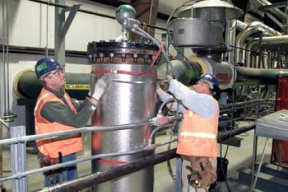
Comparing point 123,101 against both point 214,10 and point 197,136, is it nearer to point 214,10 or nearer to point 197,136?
point 197,136

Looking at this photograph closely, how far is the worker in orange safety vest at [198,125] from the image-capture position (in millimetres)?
1528

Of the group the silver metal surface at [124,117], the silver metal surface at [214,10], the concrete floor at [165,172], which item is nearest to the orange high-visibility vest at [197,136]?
the silver metal surface at [124,117]

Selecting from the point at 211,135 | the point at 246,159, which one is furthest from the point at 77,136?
the point at 246,159

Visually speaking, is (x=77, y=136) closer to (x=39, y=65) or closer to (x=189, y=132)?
(x=39, y=65)

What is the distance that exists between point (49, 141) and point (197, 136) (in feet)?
2.64

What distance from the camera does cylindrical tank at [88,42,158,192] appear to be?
3.93 feet

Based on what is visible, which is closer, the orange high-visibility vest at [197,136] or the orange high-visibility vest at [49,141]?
the orange high-visibility vest at [49,141]

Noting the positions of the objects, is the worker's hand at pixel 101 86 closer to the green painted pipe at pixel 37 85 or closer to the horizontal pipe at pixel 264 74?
the green painted pipe at pixel 37 85

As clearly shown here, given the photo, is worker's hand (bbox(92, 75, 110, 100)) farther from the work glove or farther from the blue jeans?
the work glove

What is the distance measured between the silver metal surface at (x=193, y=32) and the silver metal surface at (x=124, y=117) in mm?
677

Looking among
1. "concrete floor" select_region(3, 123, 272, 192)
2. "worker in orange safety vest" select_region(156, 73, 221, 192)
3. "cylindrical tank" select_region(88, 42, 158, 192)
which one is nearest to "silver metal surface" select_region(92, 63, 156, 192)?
"cylindrical tank" select_region(88, 42, 158, 192)

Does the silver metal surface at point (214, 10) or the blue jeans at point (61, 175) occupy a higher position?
the silver metal surface at point (214, 10)

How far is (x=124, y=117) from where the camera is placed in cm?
122

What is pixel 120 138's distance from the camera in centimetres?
123
